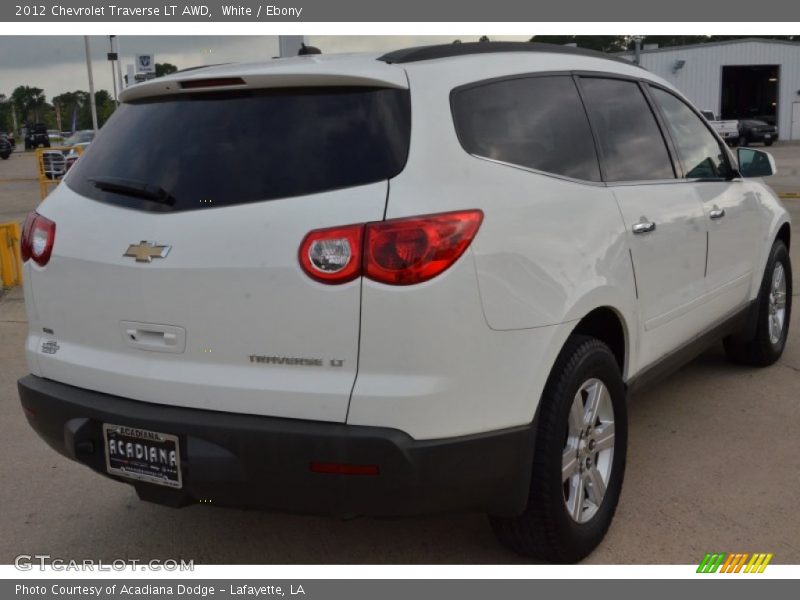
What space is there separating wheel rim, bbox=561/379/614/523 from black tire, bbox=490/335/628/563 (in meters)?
→ 0.03

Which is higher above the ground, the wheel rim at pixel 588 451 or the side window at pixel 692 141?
the side window at pixel 692 141

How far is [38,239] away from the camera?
316cm

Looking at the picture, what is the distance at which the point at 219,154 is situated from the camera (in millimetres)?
2820

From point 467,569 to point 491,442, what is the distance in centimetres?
70

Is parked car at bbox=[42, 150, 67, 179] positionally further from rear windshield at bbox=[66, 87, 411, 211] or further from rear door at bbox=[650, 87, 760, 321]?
rear windshield at bbox=[66, 87, 411, 211]

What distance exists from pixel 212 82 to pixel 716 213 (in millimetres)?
2616

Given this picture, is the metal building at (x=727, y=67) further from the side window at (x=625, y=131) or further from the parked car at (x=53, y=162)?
the side window at (x=625, y=131)

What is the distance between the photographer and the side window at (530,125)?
2.91 m

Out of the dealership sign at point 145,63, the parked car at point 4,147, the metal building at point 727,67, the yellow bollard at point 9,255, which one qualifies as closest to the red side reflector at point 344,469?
the yellow bollard at point 9,255

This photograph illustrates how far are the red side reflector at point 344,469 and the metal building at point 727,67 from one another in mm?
48304

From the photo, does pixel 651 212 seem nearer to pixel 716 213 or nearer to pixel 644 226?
pixel 644 226

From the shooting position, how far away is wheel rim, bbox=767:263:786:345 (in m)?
5.55

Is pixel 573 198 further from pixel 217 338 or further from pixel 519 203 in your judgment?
pixel 217 338

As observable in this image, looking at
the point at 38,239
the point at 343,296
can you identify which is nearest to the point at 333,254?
the point at 343,296
